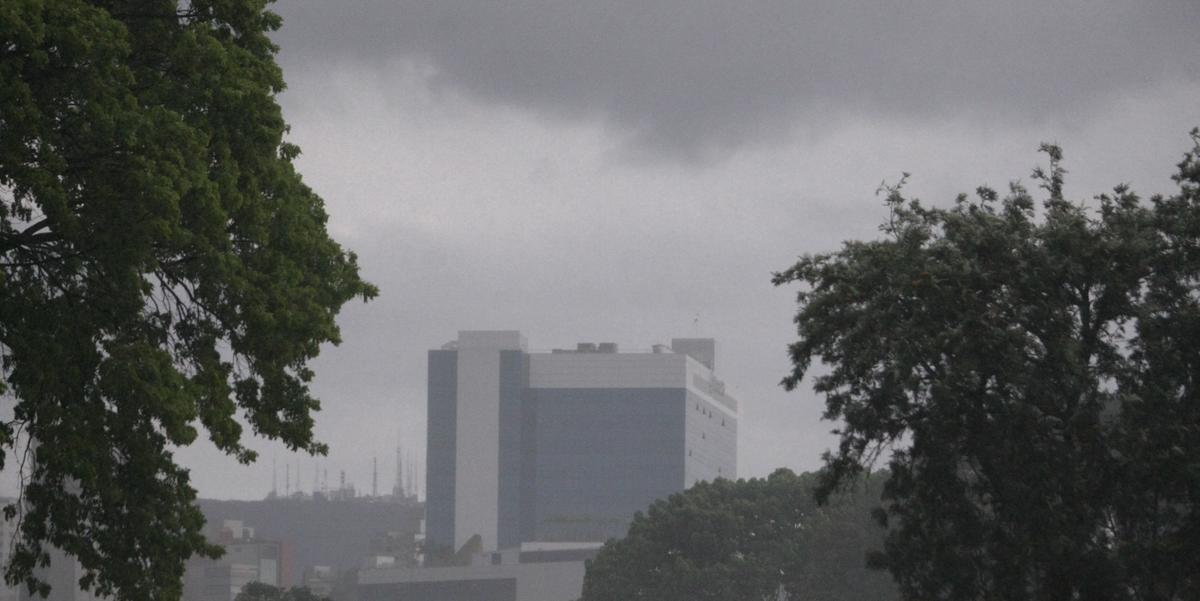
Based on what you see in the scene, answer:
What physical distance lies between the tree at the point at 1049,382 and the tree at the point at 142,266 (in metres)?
12.3

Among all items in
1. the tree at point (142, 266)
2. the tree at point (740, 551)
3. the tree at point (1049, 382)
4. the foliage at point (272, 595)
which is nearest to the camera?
the tree at point (142, 266)

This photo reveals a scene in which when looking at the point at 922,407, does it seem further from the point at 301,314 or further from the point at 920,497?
the point at 301,314

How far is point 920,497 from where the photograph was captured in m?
43.0

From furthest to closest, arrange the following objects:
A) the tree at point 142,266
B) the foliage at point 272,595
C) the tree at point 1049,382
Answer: the foliage at point 272,595, the tree at point 1049,382, the tree at point 142,266

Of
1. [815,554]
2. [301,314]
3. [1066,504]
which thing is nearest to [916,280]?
[1066,504]

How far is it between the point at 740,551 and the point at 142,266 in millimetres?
87075

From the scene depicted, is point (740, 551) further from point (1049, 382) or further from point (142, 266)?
point (142, 266)

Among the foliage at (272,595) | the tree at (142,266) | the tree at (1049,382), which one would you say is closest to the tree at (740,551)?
the foliage at (272,595)

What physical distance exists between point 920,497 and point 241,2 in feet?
62.2

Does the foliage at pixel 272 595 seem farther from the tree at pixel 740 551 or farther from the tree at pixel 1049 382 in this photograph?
the tree at pixel 1049 382

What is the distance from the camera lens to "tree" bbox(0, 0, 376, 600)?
87.2 ft

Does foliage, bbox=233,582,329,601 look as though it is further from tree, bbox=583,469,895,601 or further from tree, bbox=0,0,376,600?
tree, bbox=0,0,376,600

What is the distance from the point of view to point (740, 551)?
113 meters

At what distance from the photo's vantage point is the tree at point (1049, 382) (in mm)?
38875
